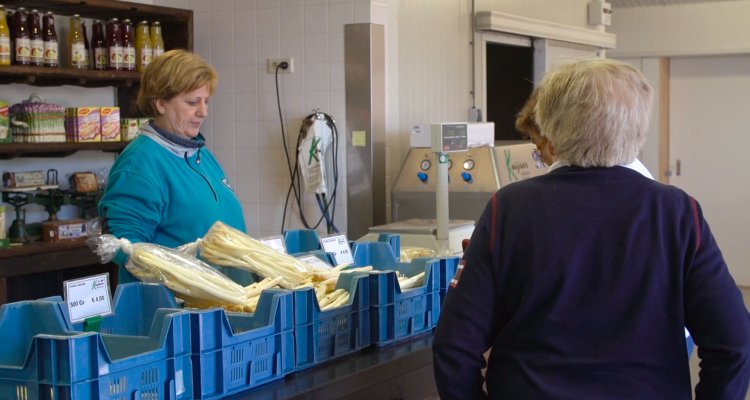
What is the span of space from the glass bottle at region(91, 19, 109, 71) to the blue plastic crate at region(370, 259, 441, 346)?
A: 3187 millimetres

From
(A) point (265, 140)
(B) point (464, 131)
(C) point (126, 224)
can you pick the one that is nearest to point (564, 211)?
(C) point (126, 224)

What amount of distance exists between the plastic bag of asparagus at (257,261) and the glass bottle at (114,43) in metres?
3.14

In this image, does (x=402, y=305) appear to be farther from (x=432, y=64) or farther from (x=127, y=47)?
(x=432, y=64)

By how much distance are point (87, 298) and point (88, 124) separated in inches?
130

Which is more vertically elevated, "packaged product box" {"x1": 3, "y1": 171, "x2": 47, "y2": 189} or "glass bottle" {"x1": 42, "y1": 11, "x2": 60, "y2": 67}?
"glass bottle" {"x1": 42, "y1": 11, "x2": 60, "y2": 67}

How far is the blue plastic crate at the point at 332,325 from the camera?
2244 mm

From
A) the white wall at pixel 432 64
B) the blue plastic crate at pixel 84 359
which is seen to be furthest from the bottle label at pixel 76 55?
the blue plastic crate at pixel 84 359

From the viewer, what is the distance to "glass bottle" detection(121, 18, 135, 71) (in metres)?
5.43

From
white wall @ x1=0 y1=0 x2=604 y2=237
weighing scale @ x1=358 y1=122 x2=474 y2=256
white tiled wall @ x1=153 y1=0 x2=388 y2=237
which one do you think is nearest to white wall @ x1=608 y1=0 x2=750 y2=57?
white wall @ x1=0 y1=0 x2=604 y2=237

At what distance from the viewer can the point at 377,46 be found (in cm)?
559

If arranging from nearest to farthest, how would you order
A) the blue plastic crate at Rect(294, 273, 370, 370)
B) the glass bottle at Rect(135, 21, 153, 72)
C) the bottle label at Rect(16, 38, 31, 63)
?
the blue plastic crate at Rect(294, 273, 370, 370) < the bottle label at Rect(16, 38, 31, 63) < the glass bottle at Rect(135, 21, 153, 72)

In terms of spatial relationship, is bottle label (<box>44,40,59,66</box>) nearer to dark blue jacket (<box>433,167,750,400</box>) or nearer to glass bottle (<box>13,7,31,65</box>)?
glass bottle (<box>13,7,31,65</box>)

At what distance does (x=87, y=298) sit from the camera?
2139mm

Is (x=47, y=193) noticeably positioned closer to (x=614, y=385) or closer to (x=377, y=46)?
(x=377, y=46)
